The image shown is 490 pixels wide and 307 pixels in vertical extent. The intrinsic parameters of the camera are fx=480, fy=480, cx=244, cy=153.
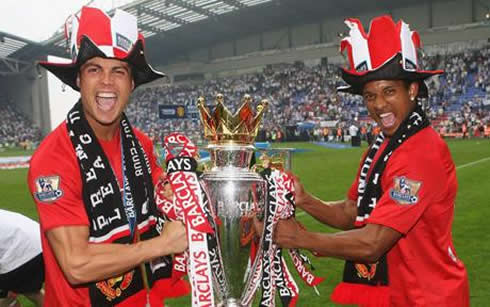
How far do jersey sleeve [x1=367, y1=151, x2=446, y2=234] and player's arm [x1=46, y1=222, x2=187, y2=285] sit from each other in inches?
36.5

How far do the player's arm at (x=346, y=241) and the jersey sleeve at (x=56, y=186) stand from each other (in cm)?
87

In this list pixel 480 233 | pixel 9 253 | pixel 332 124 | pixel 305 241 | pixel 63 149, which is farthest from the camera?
pixel 332 124

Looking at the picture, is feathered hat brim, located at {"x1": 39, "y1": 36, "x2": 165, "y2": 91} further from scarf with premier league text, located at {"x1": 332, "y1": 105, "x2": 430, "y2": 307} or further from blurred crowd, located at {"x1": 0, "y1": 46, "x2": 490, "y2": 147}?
blurred crowd, located at {"x1": 0, "y1": 46, "x2": 490, "y2": 147}

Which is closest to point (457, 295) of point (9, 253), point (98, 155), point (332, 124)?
point (98, 155)

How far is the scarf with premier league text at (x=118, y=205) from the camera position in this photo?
80.7 inches

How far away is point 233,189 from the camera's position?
2031mm

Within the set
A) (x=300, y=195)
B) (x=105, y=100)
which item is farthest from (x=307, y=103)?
(x=105, y=100)

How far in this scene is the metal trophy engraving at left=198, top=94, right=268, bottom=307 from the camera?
204 centimetres

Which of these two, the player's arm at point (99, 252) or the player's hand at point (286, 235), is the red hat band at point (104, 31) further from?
the player's hand at point (286, 235)

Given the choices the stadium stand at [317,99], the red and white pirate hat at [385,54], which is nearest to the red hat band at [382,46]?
the red and white pirate hat at [385,54]

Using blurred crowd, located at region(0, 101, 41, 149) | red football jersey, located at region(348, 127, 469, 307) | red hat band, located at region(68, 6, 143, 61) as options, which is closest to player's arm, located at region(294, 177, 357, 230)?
red football jersey, located at region(348, 127, 469, 307)

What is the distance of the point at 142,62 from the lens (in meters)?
2.22

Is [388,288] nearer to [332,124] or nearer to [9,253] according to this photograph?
[9,253]

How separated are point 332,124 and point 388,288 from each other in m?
34.2
